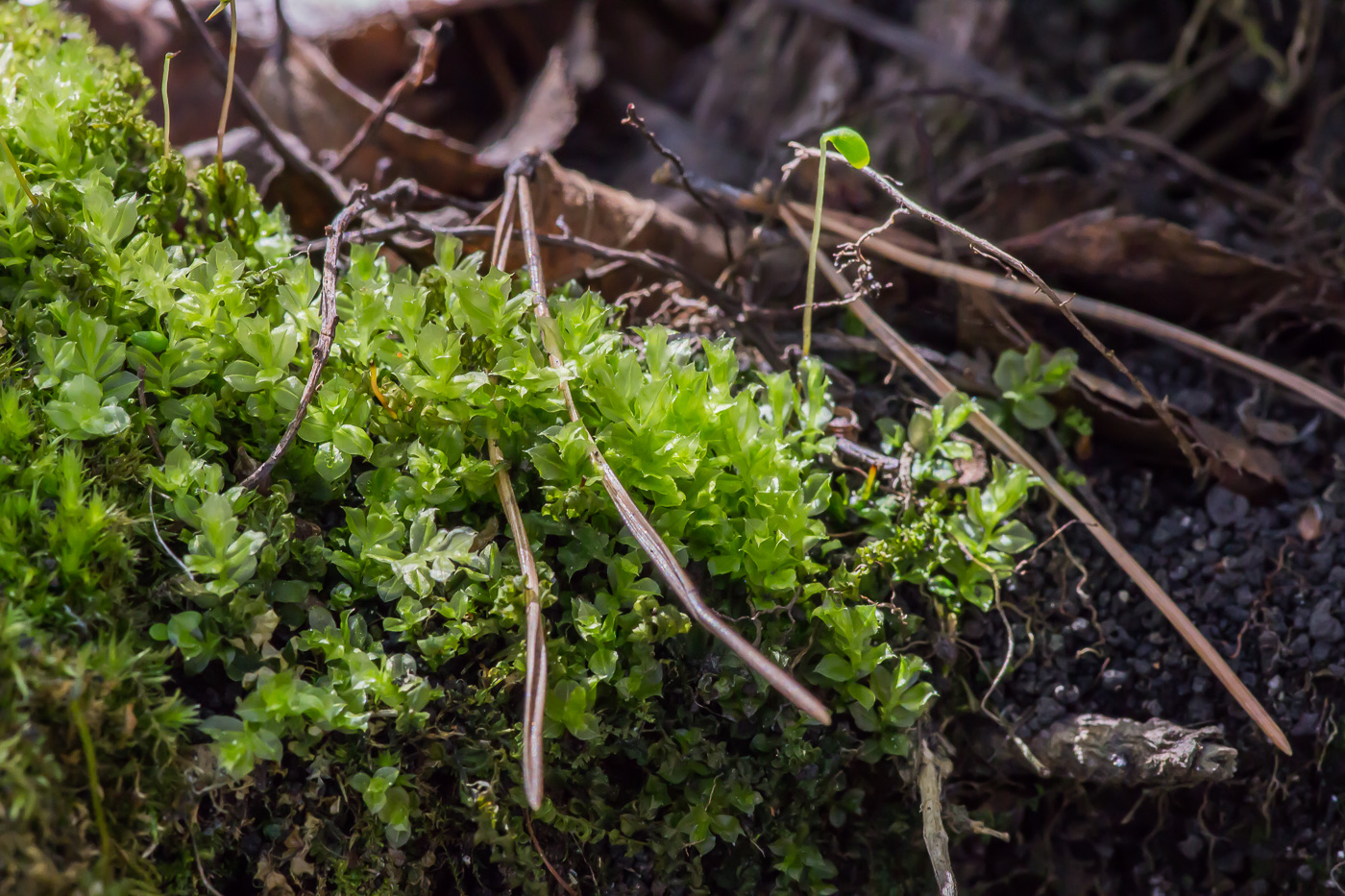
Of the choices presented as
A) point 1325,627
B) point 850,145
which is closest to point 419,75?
point 850,145

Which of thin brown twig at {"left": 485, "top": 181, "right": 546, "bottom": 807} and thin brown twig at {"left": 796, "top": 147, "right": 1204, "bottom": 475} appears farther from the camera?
thin brown twig at {"left": 796, "top": 147, "right": 1204, "bottom": 475}

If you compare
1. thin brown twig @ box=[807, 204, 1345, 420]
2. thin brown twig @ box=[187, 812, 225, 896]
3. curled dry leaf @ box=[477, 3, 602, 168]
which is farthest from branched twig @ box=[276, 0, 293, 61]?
thin brown twig @ box=[187, 812, 225, 896]

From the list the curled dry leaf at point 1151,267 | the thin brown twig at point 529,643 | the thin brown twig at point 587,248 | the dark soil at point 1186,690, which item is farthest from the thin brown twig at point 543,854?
the curled dry leaf at point 1151,267

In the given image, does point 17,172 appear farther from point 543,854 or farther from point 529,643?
point 543,854

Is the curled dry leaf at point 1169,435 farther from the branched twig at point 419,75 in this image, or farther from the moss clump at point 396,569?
the branched twig at point 419,75

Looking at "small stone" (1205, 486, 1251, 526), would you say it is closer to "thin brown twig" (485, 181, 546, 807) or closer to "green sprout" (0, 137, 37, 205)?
"thin brown twig" (485, 181, 546, 807)

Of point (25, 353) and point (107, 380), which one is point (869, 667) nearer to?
point (107, 380)
